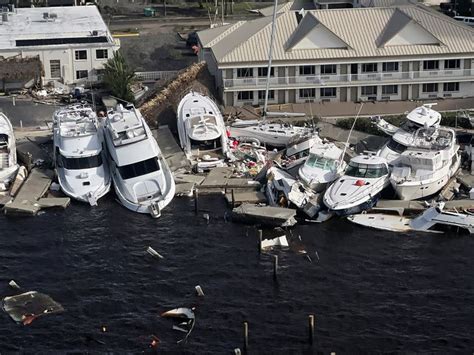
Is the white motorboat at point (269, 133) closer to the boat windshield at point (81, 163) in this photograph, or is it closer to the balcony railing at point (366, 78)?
the balcony railing at point (366, 78)

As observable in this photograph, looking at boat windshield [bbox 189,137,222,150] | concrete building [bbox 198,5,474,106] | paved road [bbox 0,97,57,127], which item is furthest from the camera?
concrete building [bbox 198,5,474,106]

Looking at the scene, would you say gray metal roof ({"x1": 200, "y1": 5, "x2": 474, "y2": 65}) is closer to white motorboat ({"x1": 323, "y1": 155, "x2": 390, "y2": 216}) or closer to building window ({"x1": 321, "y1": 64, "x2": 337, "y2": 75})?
building window ({"x1": 321, "y1": 64, "x2": 337, "y2": 75})

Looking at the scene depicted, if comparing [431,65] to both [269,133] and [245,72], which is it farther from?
[269,133]

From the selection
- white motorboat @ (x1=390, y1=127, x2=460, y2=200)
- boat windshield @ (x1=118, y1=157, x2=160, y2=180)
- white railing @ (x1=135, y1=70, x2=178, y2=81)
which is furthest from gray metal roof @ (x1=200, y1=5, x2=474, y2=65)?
boat windshield @ (x1=118, y1=157, x2=160, y2=180)

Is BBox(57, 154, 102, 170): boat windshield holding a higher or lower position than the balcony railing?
lower

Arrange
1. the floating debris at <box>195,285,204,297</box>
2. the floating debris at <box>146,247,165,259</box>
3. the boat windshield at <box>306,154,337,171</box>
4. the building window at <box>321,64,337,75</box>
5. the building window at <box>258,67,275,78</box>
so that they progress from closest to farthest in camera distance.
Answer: the floating debris at <box>195,285,204,297</box> < the floating debris at <box>146,247,165,259</box> < the boat windshield at <box>306,154,337,171</box> < the building window at <box>258,67,275,78</box> < the building window at <box>321,64,337,75</box>

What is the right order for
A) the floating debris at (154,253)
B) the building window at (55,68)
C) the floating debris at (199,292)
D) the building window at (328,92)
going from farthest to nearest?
the building window at (55,68) → the building window at (328,92) → the floating debris at (154,253) → the floating debris at (199,292)

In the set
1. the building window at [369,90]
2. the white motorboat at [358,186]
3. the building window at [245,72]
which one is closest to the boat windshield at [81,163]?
the white motorboat at [358,186]
